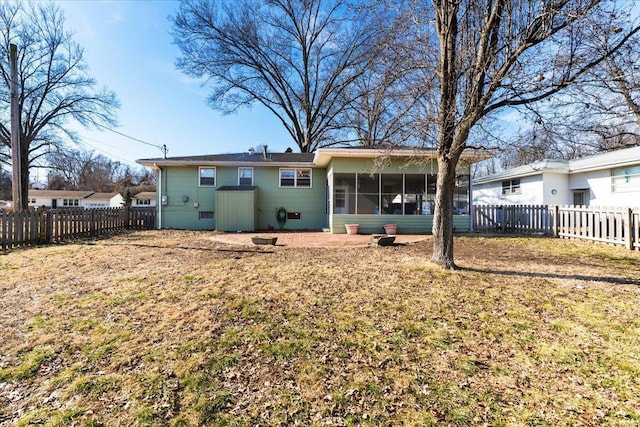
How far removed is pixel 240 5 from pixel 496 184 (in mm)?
21483

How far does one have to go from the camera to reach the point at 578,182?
1589 centimetres

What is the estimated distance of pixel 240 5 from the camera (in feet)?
67.2

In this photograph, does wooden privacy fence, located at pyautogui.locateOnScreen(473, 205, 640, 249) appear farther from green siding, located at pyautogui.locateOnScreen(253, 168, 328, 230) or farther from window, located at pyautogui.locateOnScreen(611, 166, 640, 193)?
green siding, located at pyautogui.locateOnScreen(253, 168, 328, 230)

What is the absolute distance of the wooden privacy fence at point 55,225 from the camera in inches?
335

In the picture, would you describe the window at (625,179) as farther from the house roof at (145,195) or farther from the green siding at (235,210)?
the house roof at (145,195)

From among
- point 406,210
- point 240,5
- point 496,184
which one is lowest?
point 406,210

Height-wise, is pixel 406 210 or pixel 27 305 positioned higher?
pixel 406 210

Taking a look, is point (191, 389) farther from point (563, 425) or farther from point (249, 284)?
point (563, 425)

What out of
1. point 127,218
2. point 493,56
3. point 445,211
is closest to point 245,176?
point 127,218

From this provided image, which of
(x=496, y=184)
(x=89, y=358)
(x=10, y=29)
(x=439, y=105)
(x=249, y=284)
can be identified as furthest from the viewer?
(x=496, y=184)

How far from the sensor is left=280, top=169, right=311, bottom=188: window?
14.3m

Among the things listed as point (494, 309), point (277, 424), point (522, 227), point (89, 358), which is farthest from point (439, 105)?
point (522, 227)

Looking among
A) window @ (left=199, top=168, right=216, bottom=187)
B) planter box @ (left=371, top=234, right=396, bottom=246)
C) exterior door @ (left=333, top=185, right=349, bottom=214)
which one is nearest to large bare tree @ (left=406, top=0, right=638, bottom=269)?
planter box @ (left=371, top=234, right=396, bottom=246)

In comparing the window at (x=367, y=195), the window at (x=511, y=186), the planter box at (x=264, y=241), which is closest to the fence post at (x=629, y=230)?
the window at (x=367, y=195)
